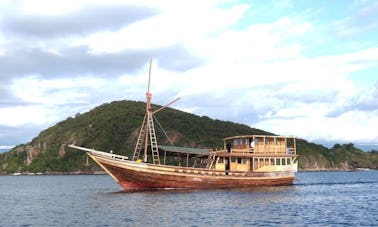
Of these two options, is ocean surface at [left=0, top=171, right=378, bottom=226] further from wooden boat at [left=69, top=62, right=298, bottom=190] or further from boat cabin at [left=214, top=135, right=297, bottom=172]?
boat cabin at [left=214, top=135, right=297, bottom=172]

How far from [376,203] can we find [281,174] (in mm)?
18664

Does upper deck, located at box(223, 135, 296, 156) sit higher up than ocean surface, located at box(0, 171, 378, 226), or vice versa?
upper deck, located at box(223, 135, 296, 156)

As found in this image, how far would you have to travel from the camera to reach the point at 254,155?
2518 inches

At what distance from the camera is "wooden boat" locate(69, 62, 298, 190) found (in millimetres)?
59000

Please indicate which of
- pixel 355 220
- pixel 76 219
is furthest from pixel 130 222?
pixel 355 220

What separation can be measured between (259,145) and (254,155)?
219 cm

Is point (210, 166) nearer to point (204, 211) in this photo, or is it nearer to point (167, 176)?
point (167, 176)

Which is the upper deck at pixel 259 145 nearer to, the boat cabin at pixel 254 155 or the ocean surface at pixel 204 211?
the boat cabin at pixel 254 155

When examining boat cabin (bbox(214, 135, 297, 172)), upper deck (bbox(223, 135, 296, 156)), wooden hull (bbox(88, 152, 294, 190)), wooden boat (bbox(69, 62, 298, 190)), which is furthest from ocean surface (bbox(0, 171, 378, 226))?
upper deck (bbox(223, 135, 296, 156))

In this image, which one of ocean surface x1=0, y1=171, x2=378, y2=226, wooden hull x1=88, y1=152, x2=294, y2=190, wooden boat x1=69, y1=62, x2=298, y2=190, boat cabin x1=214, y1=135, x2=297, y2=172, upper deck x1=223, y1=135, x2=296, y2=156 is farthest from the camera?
upper deck x1=223, y1=135, x2=296, y2=156

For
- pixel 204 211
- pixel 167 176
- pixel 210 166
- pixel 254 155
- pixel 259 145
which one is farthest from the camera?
pixel 259 145

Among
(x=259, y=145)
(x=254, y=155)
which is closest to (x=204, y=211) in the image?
(x=254, y=155)

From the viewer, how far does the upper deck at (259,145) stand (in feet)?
213

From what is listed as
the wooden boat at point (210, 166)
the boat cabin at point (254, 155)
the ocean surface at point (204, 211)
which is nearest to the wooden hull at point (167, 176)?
the wooden boat at point (210, 166)
